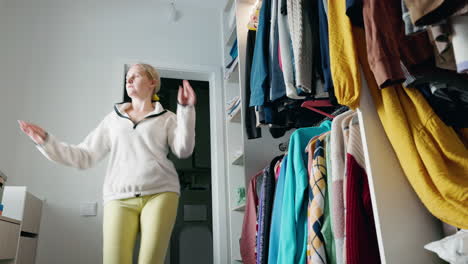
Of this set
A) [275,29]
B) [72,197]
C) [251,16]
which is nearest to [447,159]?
[275,29]

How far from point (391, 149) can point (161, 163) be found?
1020mm

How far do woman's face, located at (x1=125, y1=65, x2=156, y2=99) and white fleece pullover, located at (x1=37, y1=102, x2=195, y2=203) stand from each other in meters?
0.09

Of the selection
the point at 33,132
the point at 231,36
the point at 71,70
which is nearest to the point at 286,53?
the point at 33,132

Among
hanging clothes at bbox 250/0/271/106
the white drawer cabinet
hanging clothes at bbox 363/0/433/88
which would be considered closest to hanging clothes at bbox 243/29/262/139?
hanging clothes at bbox 250/0/271/106

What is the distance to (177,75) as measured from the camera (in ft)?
9.93

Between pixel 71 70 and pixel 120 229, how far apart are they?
165 centimetres

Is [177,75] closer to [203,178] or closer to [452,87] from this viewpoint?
[203,178]

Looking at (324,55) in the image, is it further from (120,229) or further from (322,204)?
(120,229)

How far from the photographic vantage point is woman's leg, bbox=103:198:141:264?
149cm

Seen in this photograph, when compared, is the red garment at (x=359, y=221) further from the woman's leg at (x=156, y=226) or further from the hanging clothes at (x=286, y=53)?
the woman's leg at (x=156, y=226)

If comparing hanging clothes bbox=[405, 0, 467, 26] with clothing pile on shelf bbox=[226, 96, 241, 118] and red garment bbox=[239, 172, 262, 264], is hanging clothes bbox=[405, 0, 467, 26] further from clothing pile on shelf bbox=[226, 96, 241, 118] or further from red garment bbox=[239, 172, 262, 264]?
clothing pile on shelf bbox=[226, 96, 241, 118]

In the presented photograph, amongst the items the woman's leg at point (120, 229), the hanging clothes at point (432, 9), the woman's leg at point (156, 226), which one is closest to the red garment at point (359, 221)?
the hanging clothes at point (432, 9)

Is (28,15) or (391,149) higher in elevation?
(28,15)

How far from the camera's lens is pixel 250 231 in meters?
1.81
